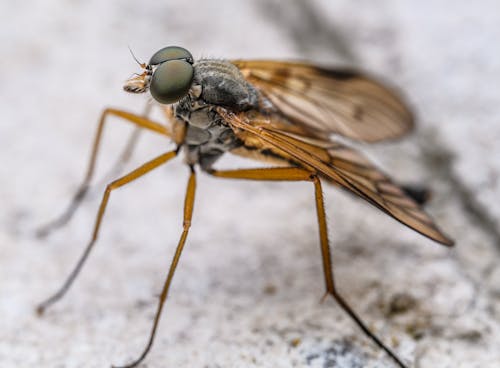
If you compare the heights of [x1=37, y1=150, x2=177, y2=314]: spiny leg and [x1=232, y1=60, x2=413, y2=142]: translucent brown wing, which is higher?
[x1=232, y1=60, x2=413, y2=142]: translucent brown wing

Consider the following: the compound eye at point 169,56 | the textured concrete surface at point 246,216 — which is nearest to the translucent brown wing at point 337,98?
the textured concrete surface at point 246,216

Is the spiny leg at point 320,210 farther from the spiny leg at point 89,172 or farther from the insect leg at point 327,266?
the spiny leg at point 89,172

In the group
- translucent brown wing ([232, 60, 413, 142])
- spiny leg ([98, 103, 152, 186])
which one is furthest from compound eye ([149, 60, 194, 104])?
spiny leg ([98, 103, 152, 186])

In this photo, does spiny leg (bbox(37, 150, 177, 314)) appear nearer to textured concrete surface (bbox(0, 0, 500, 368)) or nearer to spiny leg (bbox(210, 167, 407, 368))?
textured concrete surface (bbox(0, 0, 500, 368))

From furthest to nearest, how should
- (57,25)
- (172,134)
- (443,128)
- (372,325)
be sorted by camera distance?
(57,25)
(443,128)
(172,134)
(372,325)

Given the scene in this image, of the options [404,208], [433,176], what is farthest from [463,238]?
[404,208]

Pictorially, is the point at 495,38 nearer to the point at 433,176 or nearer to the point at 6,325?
the point at 433,176
